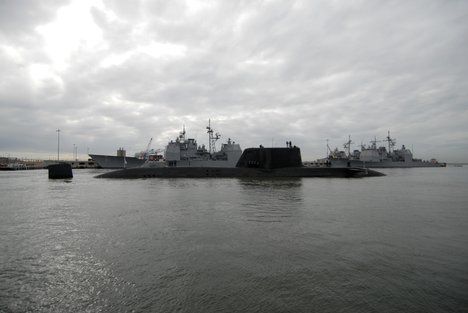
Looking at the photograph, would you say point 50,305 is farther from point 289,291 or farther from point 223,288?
point 289,291

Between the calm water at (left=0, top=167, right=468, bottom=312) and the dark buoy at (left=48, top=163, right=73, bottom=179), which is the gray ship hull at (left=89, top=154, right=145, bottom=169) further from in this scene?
the calm water at (left=0, top=167, right=468, bottom=312)

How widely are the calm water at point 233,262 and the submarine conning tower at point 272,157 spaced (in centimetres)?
1849

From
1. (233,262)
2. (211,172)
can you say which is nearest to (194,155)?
(211,172)

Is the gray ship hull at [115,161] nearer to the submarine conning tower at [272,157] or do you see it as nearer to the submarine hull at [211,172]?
the submarine hull at [211,172]

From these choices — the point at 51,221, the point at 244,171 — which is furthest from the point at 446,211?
the point at 244,171

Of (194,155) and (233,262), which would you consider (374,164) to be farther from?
(233,262)

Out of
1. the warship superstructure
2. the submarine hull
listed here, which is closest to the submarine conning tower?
the submarine hull

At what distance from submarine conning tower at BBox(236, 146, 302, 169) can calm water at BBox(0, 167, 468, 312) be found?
1849 centimetres

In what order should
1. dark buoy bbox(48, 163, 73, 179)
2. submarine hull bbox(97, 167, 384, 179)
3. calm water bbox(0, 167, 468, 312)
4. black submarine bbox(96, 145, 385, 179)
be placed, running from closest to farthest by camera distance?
calm water bbox(0, 167, 468, 312), submarine hull bbox(97, 167, 384, 179), black submarine bbox(96, 145, 385, 179), dark buoy bbox(48, 163, 73, 179)

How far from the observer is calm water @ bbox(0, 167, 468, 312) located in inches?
138

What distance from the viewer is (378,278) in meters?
4.18

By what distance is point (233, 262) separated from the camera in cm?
487

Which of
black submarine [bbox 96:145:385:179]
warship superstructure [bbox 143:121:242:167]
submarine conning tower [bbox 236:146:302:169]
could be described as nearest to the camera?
black submarine [bbox 96:145:385:179]

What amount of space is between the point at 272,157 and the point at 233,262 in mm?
23184
